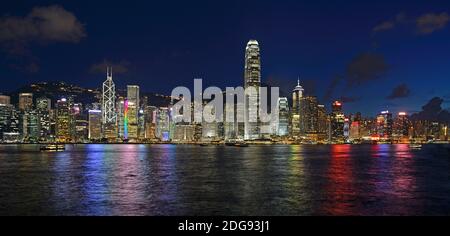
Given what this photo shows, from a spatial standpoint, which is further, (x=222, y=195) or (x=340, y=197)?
(x=222, y=195)

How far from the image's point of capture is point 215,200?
3872 centimetres

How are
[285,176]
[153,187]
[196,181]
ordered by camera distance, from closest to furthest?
[153,187]
[196,181]
[285,176]

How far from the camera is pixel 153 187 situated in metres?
47.8

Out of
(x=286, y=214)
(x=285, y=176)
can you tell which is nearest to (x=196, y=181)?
(x=285, y=176)
